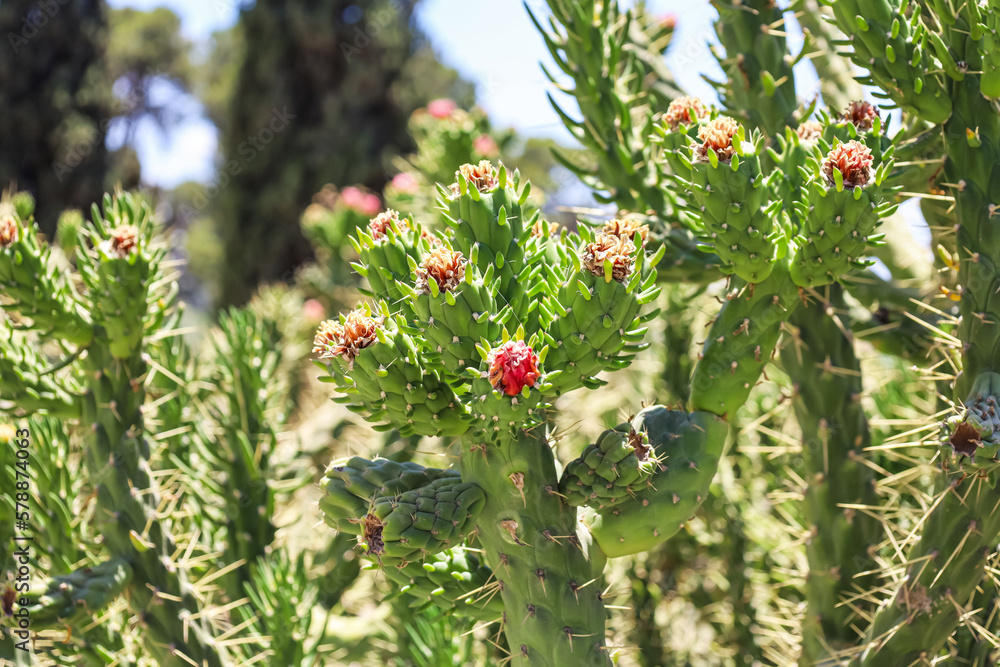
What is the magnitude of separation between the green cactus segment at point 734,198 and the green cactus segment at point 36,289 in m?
1.54

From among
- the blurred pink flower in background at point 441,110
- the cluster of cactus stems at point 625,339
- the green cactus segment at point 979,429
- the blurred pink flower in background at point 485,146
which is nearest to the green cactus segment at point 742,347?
the cluster of cactus stems at point 625,339

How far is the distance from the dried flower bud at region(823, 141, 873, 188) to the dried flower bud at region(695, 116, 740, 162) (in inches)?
7.0

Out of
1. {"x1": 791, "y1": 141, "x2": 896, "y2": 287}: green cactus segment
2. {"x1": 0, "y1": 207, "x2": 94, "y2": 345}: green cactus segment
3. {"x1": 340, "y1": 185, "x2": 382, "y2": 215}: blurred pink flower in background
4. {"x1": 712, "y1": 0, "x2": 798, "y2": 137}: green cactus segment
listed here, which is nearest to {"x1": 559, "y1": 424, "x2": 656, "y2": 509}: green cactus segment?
{"x1": 791, "y1": 141, "x2": 896, "y2": 287}: green cactus segment

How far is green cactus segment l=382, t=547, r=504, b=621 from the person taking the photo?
1404mm

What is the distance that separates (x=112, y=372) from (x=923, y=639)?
2026 mm

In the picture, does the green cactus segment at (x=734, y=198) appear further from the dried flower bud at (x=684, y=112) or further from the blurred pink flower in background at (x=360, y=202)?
the blurred pink flower in background at (x=360, y=202)

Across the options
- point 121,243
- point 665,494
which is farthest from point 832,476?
point 121,243

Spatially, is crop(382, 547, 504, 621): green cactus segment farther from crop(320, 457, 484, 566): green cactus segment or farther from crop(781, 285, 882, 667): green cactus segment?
crop(781, 285, 882, 667): green cactus segment

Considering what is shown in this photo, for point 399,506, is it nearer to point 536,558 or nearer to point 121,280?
point 536,558

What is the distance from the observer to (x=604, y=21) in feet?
6.57

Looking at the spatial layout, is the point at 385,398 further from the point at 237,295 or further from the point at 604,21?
the point at 237,295

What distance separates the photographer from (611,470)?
122 centimetres

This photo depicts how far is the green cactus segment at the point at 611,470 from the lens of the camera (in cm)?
123

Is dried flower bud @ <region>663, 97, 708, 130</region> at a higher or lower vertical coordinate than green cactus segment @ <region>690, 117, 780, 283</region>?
higher
